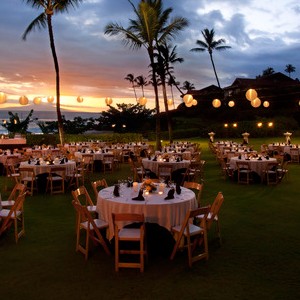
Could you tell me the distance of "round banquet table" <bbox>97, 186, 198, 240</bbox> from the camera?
5617mm

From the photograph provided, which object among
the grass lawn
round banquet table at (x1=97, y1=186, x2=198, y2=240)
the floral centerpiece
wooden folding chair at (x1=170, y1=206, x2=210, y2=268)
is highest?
the floral centerpiece

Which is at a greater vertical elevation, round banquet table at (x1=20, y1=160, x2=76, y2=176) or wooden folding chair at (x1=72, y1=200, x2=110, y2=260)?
round banquet table at (x1=20, y1=160, x2=76, y2=176)

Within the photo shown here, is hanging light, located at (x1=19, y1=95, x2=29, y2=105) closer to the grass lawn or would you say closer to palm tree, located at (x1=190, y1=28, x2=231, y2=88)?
the grass lawn

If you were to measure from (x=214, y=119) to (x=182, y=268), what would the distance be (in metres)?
41.5

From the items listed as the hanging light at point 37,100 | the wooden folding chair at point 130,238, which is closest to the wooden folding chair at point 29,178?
the wooden folding chair at point 130,238

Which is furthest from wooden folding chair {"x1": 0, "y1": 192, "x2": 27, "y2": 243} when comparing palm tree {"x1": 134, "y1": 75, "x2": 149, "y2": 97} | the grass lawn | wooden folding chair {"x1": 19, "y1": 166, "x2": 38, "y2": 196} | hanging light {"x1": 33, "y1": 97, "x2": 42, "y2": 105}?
palm tree {"x1": 134, "y1": 75, "x2": 149, "y2": 97}

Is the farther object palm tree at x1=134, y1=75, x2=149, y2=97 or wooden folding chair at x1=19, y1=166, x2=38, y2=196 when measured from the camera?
palm tree at x1=134, y1=75, x2=149, y2=97

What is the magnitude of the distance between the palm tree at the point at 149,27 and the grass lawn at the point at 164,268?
13.4m

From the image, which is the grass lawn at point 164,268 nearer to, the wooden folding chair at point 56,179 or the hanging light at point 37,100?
the wooden folding chair at point 56,179

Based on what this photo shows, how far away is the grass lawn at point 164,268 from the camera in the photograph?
14.7 ft

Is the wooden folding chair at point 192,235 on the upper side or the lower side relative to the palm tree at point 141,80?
lower

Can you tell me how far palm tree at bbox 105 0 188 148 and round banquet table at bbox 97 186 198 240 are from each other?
14.3 metres

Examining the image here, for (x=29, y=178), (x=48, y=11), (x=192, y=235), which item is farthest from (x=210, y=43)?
(x=192, y=235)

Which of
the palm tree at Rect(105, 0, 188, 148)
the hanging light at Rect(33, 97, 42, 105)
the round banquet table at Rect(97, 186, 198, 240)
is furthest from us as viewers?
→ the palm tree at Rect(105, 0, 188, 148)
